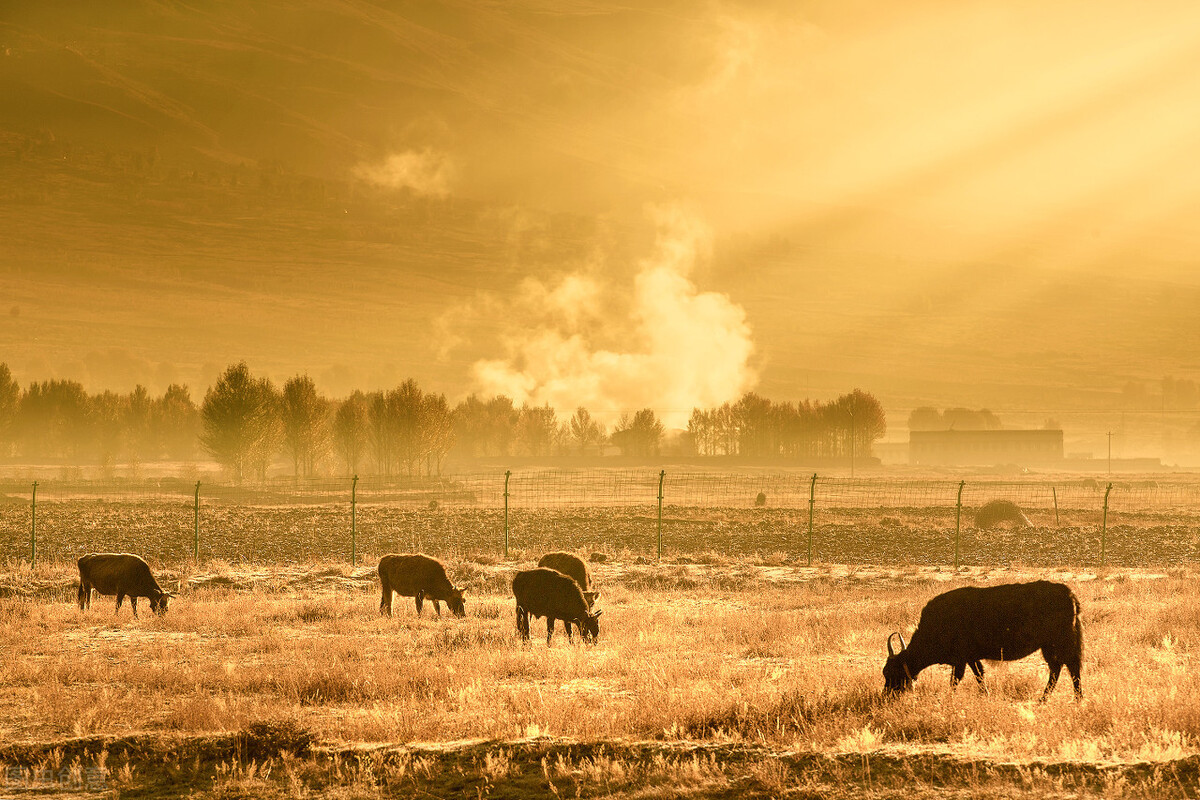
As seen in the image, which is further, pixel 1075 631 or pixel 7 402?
pixel 7 402

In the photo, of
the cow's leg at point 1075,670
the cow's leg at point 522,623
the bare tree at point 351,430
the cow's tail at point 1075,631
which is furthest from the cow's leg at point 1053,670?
the bare tree at point 351,430

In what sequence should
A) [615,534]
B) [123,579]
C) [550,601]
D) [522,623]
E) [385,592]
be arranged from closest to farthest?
[550,601], [522,623], [123,579], [385,592], [615,534]

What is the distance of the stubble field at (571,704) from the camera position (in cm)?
1002

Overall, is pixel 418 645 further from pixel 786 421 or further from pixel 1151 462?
pixel 1151 462

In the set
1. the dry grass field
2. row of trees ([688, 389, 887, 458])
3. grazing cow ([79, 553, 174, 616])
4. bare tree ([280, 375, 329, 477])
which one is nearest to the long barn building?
row of trees ([688, 389, 887, 458])

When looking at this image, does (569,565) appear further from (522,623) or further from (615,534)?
(615,534)

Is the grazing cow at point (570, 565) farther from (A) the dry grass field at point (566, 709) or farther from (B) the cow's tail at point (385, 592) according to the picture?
(B) the cow's tail at point (385, 592)

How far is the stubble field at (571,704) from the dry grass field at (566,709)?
0.13 feet

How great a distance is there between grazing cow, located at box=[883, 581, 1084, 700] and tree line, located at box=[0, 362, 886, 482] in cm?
9868

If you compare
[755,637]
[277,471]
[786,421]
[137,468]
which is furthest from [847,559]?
[786,421]

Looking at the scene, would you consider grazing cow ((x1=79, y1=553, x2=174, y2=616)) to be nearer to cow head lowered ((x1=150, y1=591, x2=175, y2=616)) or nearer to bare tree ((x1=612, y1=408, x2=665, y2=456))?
cow head lowered ((x1=150, y1=591, x2=175, y2=616))

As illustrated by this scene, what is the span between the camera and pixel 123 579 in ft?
72.6

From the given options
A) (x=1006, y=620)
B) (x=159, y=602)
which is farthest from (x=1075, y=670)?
(x=159, y=602)

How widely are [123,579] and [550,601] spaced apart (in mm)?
10372
